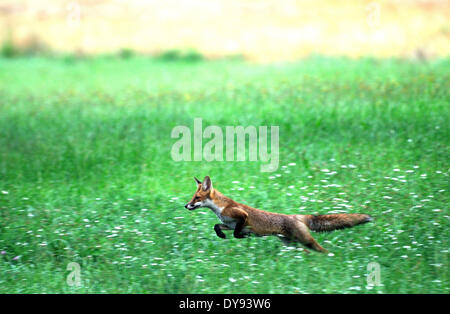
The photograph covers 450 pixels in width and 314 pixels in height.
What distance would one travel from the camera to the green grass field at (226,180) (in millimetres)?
7570

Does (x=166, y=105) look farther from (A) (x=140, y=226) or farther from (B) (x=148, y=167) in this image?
(A) (x=140, y=226)

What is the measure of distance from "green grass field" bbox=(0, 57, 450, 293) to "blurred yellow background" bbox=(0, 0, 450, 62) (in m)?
2.15

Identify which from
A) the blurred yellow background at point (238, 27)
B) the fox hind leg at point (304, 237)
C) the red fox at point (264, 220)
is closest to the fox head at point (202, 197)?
the red fox at point (264, 220)

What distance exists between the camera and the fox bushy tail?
795 cm

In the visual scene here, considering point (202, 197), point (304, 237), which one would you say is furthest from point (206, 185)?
point (304, 237)

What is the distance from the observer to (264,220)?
803 centimetres

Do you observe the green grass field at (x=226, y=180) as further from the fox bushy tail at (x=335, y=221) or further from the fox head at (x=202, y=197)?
the fox head at (x=202, y=197)

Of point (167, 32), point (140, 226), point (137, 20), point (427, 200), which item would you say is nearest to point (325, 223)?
point (427, 200)

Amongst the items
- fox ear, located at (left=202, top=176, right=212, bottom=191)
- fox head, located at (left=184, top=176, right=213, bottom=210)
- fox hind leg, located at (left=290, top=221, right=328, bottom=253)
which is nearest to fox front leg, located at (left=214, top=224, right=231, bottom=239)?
fox head, located at (left=184, top=176, right=213, bottom=210)

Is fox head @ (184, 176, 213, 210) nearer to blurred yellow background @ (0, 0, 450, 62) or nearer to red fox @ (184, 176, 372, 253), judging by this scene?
red fox @ (184, 176, 372, 253)

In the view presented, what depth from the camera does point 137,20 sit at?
2581 centimetres

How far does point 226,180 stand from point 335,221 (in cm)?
299

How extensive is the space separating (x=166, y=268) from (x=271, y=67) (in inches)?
485

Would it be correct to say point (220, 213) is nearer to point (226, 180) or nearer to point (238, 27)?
point (226, 180)
